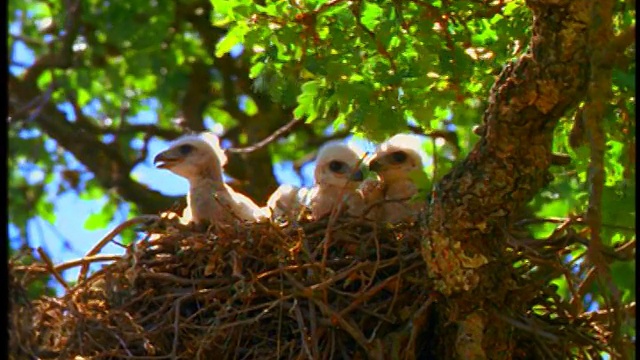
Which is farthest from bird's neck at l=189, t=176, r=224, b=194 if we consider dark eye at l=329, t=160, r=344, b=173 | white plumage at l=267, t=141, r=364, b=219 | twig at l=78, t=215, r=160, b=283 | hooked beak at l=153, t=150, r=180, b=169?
twig at l=78, t=215, r=160, b=283

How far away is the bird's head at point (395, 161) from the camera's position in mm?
8031

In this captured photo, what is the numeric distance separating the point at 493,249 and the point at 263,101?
6571mm

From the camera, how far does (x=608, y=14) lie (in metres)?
4.95

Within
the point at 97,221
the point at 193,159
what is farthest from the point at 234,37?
the point at 97,221

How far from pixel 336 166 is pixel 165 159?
1.15 m

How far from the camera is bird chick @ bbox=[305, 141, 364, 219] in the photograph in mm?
7629

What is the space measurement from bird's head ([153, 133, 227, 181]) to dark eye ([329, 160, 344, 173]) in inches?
29.0

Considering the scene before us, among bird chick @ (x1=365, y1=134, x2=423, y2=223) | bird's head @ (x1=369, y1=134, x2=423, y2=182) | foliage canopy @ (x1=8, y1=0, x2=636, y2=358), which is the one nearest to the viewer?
foliage canopy @ (x1=8, y1=0, x2=636, y2=358)

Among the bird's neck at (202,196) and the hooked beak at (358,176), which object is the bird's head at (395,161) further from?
the bird's neck at (202,196)

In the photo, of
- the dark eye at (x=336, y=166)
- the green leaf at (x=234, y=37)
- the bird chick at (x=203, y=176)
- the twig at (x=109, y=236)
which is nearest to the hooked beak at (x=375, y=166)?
the dark eye at (x=336, y=166)

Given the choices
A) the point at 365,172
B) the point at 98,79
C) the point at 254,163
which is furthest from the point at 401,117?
the point at 98,79

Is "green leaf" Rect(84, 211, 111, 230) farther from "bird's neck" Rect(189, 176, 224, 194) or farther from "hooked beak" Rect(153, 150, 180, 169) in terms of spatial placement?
"bird's neck" Rect(189, 176, 224, 194)

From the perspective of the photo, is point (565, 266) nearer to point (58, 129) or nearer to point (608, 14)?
point (608, 14)

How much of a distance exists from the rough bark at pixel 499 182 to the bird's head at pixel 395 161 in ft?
6.48
